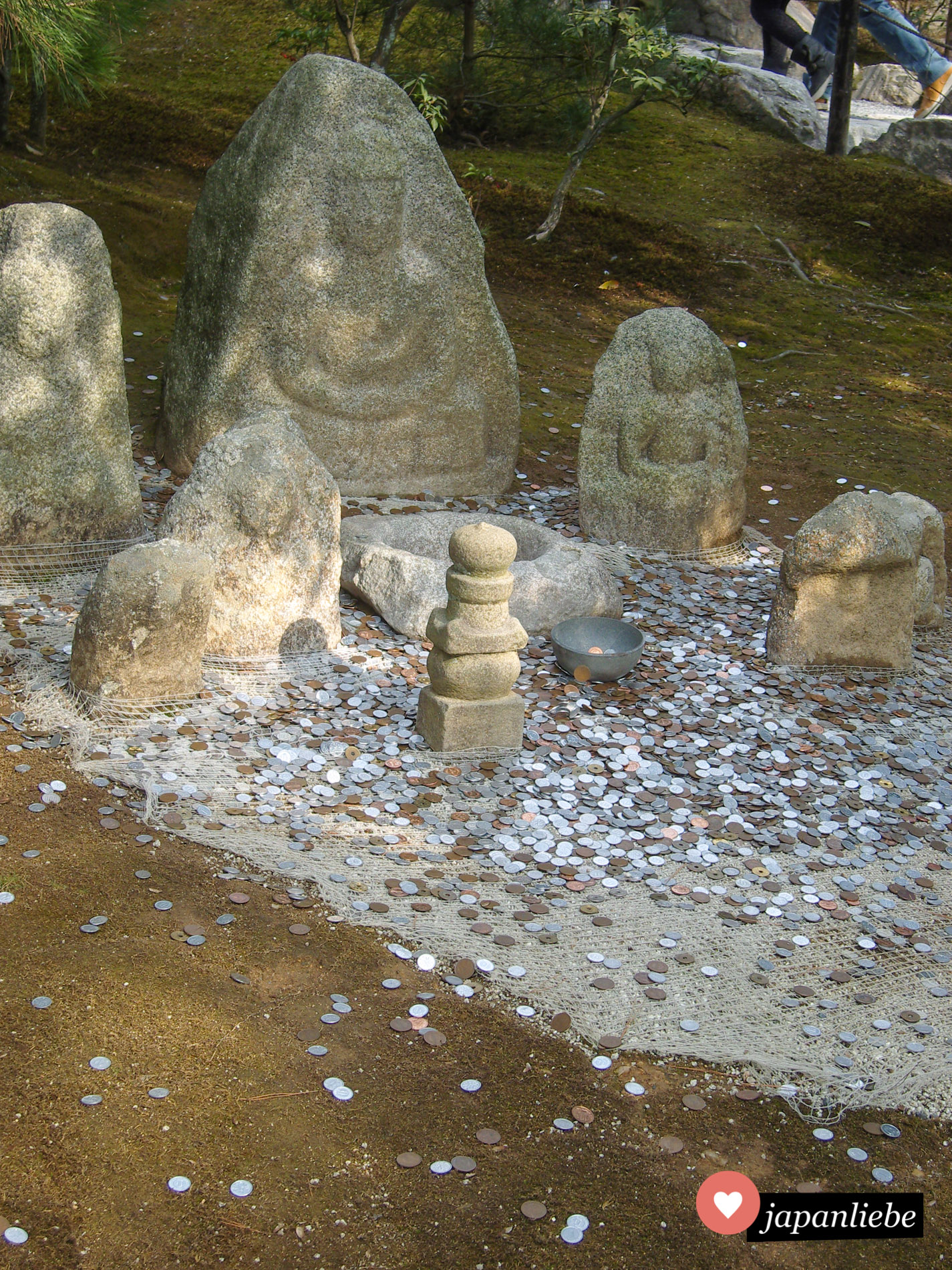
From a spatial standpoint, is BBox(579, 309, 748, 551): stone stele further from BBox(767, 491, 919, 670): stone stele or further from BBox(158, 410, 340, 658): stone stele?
BBox(158, 410, 340, 658): stone stele

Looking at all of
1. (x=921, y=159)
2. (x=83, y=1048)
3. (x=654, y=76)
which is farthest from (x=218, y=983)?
(x=921, y=159)

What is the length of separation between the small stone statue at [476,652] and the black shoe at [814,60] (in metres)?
14.4

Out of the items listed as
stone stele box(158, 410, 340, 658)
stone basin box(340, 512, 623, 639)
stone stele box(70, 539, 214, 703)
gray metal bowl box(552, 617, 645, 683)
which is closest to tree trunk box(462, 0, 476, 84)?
stone basin box(340, 512, 623, 639)

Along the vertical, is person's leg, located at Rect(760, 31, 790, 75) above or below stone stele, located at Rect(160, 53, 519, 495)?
above

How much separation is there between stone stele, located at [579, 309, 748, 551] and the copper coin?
4.49 meters

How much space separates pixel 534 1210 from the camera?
2891 millimetres

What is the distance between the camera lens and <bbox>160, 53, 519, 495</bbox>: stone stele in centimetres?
651

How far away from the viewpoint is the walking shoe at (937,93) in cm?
1622

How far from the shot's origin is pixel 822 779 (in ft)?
16.4

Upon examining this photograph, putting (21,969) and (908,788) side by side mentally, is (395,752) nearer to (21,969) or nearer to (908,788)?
(21,969)

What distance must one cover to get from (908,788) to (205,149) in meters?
9.32

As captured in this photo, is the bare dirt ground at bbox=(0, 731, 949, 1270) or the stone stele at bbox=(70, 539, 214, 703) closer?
the bare dirt ground at bbox=(0, 731, 949, 1270)
